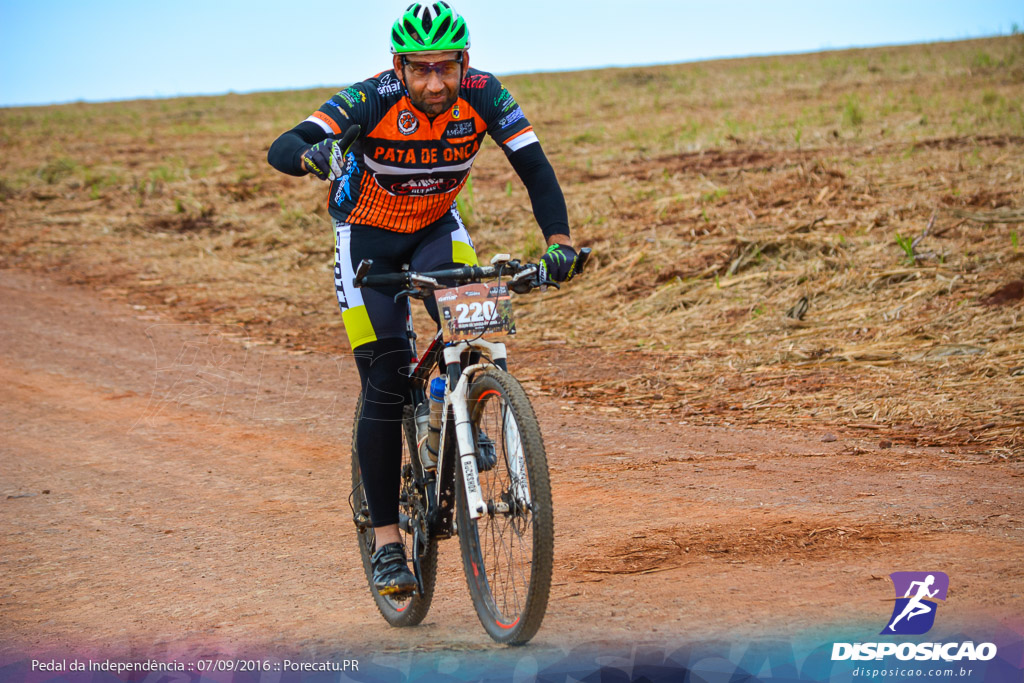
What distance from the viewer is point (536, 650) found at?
346cm

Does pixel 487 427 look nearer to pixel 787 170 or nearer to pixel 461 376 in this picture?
pixel 461 376

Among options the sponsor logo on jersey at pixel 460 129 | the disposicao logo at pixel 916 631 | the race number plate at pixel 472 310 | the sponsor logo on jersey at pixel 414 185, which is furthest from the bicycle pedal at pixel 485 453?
the disposicao logo at pixel 916 631

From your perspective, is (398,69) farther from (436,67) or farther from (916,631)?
(916,631)

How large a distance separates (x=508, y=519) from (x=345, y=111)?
1758mm

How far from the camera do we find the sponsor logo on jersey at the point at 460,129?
4023mm

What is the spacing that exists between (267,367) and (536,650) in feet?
19.7

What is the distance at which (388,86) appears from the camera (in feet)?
13.0

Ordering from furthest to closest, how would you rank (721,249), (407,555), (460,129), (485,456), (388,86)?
(721,249)
(407,555)
(460,129)
(388,86)
(485,456)

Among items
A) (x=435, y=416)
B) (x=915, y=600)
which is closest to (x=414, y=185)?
(x=435, y=416)

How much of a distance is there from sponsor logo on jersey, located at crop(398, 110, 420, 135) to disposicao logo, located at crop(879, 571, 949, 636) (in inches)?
106

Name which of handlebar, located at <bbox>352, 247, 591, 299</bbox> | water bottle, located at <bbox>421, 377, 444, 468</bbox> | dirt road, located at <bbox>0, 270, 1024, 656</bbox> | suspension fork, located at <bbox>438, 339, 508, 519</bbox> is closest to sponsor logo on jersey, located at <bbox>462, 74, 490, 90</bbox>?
handlebar, located at <bbox>352, 247, 591, 299</bbox>

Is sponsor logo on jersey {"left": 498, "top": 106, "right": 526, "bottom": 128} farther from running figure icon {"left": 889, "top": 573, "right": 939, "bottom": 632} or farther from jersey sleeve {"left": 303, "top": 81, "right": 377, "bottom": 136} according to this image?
running figure icon {"left": 889, "top": 573, "right": 939, "bottom": 632}

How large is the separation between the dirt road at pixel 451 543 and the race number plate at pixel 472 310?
120cm

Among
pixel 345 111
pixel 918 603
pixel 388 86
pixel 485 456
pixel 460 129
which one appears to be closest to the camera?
pixel 918 603
